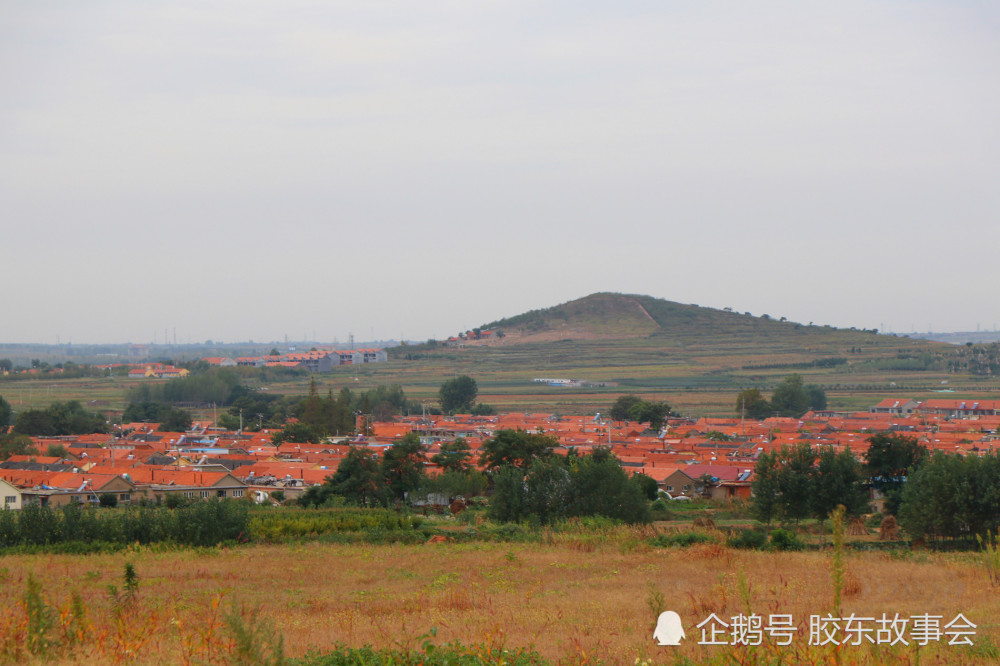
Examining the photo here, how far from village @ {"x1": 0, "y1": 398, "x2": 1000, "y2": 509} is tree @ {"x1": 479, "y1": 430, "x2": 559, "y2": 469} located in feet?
6.60

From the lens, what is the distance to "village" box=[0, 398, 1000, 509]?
2681cm

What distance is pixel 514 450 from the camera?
2948 cm

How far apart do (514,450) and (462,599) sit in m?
20.0

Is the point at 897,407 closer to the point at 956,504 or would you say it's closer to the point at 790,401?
the point at 790,401

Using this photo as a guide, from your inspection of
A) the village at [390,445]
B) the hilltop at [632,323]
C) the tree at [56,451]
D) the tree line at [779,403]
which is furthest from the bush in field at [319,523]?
the hilltop at [632,323]

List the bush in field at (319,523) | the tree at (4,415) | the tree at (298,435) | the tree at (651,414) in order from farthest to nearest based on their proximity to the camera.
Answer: the tree at (651,414) < the tree at (4,415) < the tree at (298,435) < the bush in field at (319,523)

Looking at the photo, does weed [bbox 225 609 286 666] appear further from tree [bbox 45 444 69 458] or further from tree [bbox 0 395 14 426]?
tree [bbox 0 395 14 426]

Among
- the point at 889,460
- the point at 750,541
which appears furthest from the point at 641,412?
the point at 750,541

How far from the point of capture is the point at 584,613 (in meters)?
8.39

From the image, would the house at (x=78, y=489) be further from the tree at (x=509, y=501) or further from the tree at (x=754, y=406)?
the tree at (x=754, y=406)

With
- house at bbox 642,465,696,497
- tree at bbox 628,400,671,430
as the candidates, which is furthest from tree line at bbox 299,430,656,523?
tree at bbox 628,400,671,430

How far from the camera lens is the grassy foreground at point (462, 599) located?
5.65 metres

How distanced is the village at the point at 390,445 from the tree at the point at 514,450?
6.60 ft

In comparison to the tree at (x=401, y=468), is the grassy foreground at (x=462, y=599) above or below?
above
